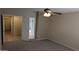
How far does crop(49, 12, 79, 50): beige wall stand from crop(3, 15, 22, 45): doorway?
0.41 metres

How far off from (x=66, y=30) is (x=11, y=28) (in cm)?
71

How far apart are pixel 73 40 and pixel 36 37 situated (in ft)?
1.54

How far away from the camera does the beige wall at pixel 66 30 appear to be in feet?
3.58

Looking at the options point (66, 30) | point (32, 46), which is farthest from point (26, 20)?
point (66, 30)

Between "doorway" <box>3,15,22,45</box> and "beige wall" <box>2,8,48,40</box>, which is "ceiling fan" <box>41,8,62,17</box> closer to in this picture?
"beige wall" <box>2,8,48,40</box>

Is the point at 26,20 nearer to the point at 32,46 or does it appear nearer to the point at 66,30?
the point at 32,46

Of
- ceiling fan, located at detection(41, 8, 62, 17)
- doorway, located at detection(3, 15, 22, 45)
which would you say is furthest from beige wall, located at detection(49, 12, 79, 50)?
doorway, located at detection(3, 15, 22, 45)

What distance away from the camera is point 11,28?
3.67ft

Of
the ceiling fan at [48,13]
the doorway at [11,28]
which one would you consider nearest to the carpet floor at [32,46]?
the doorway at [11,28]

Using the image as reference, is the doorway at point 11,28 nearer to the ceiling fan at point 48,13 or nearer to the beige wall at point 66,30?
the ceiling fan at point 48,13
